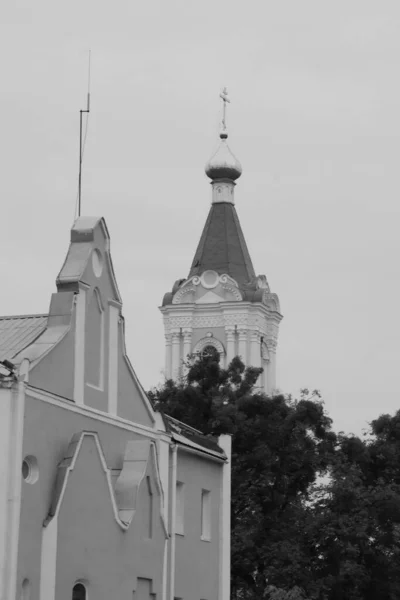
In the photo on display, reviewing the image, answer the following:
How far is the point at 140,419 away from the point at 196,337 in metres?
60.3

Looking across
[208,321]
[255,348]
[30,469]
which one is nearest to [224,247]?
[208,321]

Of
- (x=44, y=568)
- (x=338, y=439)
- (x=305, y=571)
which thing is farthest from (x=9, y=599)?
(x=338, y=439)

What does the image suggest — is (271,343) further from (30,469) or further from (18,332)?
(30,469)

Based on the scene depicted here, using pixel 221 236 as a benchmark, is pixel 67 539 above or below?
below

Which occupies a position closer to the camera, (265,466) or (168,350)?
(265,466)

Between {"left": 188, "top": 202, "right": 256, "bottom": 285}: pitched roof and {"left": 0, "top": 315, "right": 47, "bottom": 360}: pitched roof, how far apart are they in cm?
6062

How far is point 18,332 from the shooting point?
29406mm

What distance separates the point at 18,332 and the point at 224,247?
205 ft

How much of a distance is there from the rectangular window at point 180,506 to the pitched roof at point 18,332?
223 inches

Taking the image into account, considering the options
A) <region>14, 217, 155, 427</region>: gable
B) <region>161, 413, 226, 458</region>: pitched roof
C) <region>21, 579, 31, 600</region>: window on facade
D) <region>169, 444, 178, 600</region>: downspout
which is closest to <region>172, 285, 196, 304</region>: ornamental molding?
<region>161, 413, 226, 458</region>: pitched roof

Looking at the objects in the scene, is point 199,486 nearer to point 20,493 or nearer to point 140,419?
point 140,419

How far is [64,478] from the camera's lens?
26.9 meters

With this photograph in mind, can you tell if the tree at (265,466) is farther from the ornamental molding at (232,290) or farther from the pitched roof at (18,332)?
the ornamental molding at (232,290)

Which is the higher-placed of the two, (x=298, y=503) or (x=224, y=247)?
(x=224, y=247)
